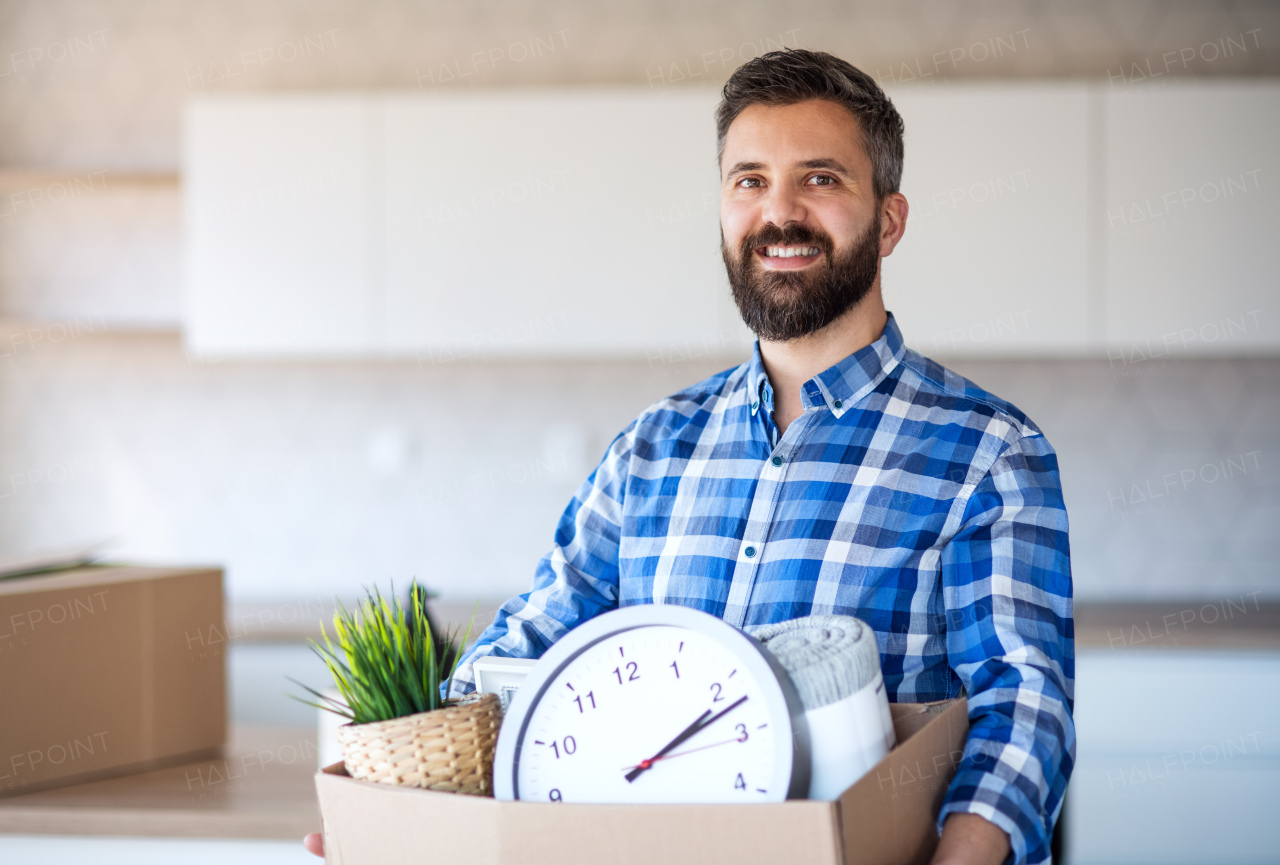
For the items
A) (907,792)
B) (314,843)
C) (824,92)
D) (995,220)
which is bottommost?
(314,843)

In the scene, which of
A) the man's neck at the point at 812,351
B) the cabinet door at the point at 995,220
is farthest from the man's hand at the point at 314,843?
the cabinet door at the point at 995,220

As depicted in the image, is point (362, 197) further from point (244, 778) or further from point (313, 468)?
point (244, 778)

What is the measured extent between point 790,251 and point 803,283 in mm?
38

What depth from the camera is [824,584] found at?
103 cm

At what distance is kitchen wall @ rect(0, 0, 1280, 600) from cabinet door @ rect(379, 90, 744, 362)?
1.10 feet

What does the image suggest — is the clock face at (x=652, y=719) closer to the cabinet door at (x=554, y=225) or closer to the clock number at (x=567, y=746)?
the clock number at (x=567, y=746)

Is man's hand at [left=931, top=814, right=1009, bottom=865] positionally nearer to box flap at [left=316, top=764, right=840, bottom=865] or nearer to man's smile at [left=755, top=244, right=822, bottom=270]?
box flap at [left=316, top=764, right=840, bottom=865]

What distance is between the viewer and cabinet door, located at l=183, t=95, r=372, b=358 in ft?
8.85

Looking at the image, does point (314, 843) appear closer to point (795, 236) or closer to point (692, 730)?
point (692, 730)

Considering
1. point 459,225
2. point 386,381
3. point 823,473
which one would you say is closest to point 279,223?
point 459,225

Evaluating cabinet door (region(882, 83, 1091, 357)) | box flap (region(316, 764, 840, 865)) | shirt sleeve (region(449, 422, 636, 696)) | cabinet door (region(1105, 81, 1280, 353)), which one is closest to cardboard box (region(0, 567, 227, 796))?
shirt sleeve (region(449, 422, 636, 696))

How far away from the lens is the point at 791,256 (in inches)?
44.3

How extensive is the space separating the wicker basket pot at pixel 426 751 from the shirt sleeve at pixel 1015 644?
0.31 metres

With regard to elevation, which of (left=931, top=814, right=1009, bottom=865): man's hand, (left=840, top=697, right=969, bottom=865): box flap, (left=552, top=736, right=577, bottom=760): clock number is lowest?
(left=931, top=814, right=1009, bottom=865): man's hand
